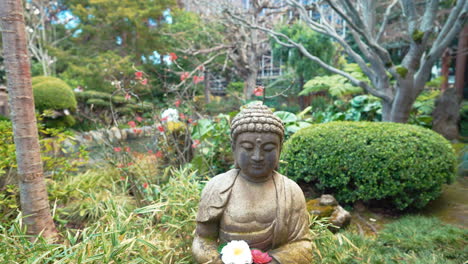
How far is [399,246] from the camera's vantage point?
2.86 m

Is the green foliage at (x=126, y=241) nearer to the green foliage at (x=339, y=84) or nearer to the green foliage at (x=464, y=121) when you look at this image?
the green foliage at (x=339, y=84)

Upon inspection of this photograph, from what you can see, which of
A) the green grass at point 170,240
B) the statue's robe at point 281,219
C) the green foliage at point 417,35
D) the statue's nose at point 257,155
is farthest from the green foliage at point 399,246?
the green foliage at point 417,35

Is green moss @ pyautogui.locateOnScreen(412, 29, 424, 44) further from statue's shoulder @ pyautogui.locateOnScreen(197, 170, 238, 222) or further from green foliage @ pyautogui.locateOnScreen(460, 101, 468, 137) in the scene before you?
green foliage @ pyautogui.locateOnScreen(460, 101, 468, 137)

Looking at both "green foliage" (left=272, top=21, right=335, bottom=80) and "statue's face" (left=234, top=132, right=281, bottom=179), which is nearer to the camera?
"statue's face" (left=234, top=132, right=281, bottom=179)

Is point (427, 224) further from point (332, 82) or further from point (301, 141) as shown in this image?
point (332, 82)

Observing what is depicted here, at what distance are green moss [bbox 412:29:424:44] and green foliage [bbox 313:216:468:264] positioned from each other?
3.02 metres

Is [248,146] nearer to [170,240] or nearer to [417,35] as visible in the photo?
[170,240]

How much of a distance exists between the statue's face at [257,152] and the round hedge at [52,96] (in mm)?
7790

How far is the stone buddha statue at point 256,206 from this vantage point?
1728 mm

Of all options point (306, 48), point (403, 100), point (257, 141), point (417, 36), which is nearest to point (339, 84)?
point (306, 48)

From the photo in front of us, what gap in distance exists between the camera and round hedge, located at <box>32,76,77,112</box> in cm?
774

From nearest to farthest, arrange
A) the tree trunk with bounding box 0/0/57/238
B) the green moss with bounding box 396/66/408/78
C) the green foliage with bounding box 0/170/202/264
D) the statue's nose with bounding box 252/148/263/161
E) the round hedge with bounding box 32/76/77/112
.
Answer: the statue's nose with bounding box 252/148/263/161, the green foliage with bounding box 0/170/202/264, the tree trunk with bounding box 0/0/57/238, the green moss with bounding box 396/66/408/78, the round hedge with bounding box 32/76/77/112

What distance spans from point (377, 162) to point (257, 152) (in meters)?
2.56

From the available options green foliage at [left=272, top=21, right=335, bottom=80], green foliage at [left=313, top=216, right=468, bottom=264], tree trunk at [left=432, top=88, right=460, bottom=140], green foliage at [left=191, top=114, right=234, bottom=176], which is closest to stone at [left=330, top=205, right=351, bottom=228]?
green foliage at [left=313, top=216, right=468, bottom=264]
